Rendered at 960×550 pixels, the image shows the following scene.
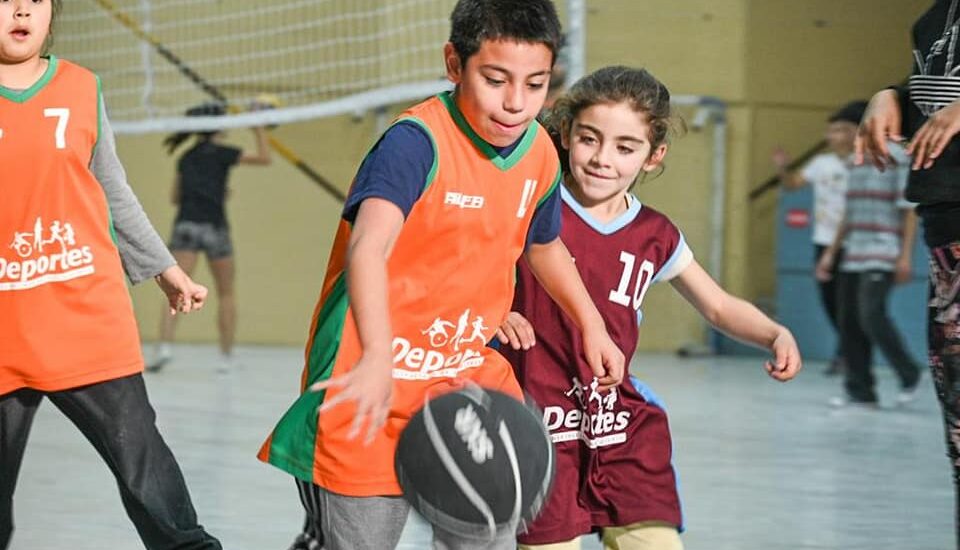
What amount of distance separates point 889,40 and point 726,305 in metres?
10.6

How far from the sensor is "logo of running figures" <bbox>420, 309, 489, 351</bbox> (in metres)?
2.87

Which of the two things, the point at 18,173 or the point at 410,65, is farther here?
the point at 410,65

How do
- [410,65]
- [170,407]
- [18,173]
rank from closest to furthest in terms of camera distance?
[18,173] → [170,407] → [410,65]

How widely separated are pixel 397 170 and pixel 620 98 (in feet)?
2.98

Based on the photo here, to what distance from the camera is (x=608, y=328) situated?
353 cm

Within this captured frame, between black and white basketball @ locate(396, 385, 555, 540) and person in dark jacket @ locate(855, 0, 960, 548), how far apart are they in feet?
3.12

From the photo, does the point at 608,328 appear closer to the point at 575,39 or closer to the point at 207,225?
the point at 575,39

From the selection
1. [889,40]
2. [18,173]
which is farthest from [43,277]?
[889,40]

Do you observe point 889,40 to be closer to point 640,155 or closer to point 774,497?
point 774,497

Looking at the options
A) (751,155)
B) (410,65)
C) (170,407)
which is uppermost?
(410,65)

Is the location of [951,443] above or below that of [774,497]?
above

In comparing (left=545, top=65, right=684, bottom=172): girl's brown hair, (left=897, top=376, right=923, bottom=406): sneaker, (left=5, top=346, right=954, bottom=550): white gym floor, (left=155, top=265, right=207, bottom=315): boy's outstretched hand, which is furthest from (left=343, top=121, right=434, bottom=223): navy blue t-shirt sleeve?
(left=897, top=376, right=923, bottom=406): sneaker

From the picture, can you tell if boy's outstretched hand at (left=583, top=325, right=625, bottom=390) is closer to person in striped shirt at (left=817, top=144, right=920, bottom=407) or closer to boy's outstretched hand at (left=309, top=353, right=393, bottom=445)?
boy's outstretched hand at (left=309, top=353, right=393, bottom=445)

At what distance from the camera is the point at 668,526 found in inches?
139
